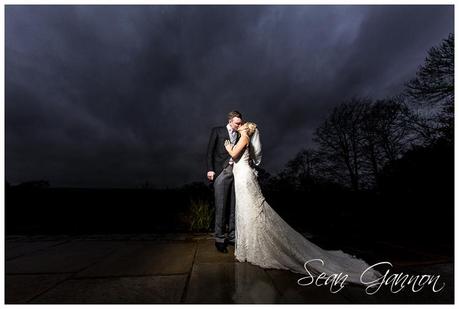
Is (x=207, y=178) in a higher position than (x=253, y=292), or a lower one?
higher

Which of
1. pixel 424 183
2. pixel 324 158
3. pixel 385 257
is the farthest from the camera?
pixel 324 158

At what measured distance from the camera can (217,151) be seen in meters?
3.56

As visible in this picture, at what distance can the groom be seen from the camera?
3.34 metres

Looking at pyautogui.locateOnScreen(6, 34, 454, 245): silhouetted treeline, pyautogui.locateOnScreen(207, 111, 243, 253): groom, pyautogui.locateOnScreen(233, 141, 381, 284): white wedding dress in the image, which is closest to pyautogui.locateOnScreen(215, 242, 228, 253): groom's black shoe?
pyautogui.locateOnScreen(207, 111, 243, 253): groom

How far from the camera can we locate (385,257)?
9.61 feet

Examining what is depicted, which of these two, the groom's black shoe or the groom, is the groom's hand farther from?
the groom's black shoe

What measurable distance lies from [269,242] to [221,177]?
3.79 ft

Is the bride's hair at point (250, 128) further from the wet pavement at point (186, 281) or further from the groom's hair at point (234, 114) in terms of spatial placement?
the wet pavement at point (186, 281)

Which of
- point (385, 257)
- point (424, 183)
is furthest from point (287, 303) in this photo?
point (424, 183)

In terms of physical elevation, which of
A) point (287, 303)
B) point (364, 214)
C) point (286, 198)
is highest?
point (286, 198)

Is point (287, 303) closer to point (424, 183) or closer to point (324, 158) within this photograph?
point (424, 183)

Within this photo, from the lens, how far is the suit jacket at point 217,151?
350 centimetres

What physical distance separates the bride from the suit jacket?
44 centimetres

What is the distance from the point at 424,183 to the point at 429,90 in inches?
155
